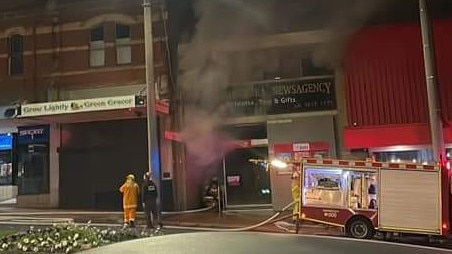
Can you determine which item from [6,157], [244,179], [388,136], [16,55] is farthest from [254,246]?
[6,157]

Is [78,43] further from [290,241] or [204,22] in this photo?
[290,241]

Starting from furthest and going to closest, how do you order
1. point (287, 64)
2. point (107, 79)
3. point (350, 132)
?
point (107, 79)
point (287, 64)
point (350, 132)

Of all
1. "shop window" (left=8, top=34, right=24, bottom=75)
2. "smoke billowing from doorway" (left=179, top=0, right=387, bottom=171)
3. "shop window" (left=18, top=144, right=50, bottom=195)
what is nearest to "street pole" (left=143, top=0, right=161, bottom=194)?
"smoke billowing from doorway" (left=179, top=0, right=387, bottom=171)

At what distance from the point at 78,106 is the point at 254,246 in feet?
50.2

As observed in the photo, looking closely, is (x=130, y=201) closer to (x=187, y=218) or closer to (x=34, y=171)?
(x=187, y=218)

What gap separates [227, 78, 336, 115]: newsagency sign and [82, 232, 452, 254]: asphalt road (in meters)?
15.2

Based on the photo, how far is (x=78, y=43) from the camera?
19859 mm

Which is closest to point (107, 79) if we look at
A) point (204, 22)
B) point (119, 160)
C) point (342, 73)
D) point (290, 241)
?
point (119, 160)

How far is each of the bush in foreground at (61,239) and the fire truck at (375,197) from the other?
4.13 m

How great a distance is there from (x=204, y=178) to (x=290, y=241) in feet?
53.7

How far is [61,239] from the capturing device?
859 cm

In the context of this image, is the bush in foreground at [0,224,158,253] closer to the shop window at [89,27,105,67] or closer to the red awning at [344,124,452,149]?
the red awning at [344,124,452,149]

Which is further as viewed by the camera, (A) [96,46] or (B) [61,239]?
(A) [96,46]

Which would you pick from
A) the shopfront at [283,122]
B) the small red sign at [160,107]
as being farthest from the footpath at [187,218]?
the small red sign at [160,107]
